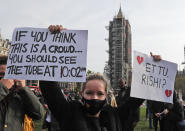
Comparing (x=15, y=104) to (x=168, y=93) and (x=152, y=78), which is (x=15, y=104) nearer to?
(x=152, y=78)

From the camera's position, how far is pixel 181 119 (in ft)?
17.8

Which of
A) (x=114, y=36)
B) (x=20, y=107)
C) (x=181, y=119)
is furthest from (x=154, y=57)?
(x=114, y=36)

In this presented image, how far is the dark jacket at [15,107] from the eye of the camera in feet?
8.27

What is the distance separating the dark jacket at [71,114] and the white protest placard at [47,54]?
0.33m

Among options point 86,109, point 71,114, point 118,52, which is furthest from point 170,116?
point 118,52

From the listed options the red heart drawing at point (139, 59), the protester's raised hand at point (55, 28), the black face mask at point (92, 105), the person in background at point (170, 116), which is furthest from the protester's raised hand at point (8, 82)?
the person in background at point (170, 116)

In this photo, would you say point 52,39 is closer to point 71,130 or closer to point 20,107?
point 20,107

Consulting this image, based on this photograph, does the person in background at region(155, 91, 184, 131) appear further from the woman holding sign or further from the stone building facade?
the stone building facade

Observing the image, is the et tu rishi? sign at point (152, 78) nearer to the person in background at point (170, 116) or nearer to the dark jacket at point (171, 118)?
the person in background at point (170, 116)

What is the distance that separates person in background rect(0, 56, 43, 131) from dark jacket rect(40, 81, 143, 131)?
0.49m

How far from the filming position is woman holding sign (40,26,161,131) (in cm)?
210

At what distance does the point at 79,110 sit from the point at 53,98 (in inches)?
11.4

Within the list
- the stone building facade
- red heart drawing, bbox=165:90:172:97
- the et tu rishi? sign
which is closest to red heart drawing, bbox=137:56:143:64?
the et tu rishi? sign

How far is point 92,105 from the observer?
2.16 meters
